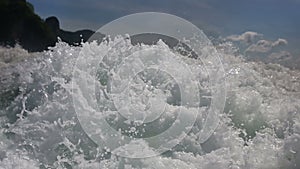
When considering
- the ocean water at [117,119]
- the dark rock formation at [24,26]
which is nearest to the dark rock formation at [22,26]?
the dark rock formation at [24,26]

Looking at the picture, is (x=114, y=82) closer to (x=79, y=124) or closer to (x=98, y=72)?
(x=98, y=72)

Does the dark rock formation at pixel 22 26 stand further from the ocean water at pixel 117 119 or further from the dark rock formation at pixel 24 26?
the ocean water at pixel 117 119

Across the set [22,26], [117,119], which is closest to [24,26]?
[22,26]

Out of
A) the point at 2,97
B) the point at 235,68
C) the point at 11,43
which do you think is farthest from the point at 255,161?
the point at 11,43

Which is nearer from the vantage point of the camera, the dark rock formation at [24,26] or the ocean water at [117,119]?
the ocean water at [117,119]

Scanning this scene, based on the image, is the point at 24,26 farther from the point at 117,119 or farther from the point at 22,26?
the point at 117,119

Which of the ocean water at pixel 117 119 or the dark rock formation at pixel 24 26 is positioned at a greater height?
the dark rock formation at pixel 24 26

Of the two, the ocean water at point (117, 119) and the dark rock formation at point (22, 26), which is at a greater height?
the dark rock formation at point (22, 26)

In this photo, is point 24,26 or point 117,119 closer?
point 117,119
